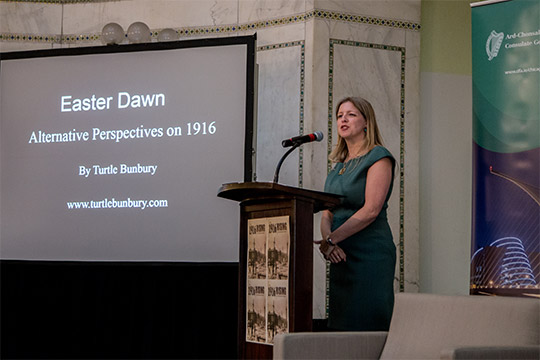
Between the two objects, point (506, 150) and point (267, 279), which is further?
point (506, 150)

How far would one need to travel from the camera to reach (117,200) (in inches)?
214

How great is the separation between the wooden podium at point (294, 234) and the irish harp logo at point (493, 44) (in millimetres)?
2018

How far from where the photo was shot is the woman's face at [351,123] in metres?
3.81

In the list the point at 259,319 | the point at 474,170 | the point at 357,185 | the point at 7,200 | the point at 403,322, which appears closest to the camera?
the point at 403,322

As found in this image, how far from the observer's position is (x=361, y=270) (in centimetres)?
358

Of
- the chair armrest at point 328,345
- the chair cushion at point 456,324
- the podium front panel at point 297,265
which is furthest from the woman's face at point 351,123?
the chair armrest at point 328,345

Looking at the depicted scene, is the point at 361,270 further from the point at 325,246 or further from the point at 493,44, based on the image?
the point at 493,44

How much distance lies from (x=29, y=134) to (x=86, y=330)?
59.7 inches

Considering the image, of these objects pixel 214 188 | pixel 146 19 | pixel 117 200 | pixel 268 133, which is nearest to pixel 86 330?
pixel 117 200

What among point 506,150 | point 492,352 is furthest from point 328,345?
point 506,150

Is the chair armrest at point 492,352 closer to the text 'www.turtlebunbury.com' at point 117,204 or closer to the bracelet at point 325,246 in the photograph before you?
the bracelet at point 325,246

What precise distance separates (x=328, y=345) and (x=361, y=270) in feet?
2.54

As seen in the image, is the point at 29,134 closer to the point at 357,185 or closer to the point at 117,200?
the point at 117,200

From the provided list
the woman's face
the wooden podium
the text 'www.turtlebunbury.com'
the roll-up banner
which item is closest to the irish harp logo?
the roll-up banner
